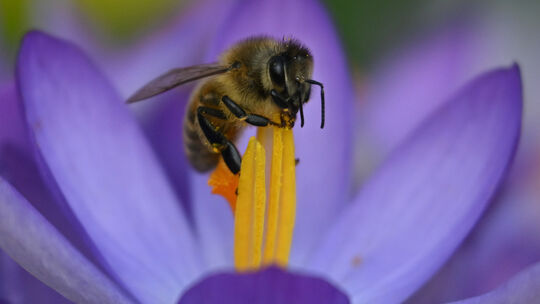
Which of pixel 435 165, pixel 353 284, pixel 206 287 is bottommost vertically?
pixel 353 284

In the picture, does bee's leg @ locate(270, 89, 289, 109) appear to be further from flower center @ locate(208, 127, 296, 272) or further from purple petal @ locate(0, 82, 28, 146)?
purple petal @ locate(0, 82, 28, 146)

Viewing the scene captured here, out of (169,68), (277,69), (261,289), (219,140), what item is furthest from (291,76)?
(169,68)

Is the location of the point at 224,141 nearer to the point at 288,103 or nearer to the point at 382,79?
the point at 288,103

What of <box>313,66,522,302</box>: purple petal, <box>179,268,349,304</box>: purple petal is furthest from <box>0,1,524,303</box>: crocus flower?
<box>179,268,349,304</box>: purple petal

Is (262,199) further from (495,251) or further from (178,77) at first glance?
(495,251)

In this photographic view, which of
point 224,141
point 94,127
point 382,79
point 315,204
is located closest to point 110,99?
point 94,127
